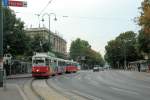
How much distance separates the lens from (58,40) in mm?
167000

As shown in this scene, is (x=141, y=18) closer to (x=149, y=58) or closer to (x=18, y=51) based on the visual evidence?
(x=18, y=51)

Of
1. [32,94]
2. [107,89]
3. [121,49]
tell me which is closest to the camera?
[32,94]

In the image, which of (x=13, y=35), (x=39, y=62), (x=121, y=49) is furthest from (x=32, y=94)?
(x=121, y=49)

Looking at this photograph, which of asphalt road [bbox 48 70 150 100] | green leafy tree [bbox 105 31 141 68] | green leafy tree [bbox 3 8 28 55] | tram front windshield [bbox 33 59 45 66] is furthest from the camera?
green leafy tree [bbox 105 31 141 68]

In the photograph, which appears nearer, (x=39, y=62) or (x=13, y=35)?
(x=39, y=62)

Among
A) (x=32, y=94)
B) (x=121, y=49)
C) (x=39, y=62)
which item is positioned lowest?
(x=32, y=94)

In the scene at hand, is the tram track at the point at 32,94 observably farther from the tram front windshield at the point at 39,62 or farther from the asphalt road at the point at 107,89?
the tram front windshield at the point at 39,62

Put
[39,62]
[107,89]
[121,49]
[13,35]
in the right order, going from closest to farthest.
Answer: [107,89] → [39,62] → [13,35] → [121,49]

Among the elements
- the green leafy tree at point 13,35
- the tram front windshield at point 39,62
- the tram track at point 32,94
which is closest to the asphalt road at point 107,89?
the tram track at point 32,94

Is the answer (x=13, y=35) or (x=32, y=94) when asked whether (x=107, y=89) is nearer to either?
(x=32, y=94)

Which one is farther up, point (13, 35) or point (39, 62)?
point (13, 35)

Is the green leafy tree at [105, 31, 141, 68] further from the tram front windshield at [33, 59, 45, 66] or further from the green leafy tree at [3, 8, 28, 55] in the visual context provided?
the tram front windshield at [33, 59, 45, 66]

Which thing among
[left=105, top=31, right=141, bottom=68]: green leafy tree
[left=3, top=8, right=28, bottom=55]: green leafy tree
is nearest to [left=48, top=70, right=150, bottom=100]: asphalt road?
[left=3, top=8, right=28, bottom=55]: green leafy tree

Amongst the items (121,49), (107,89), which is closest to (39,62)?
(107,89)
